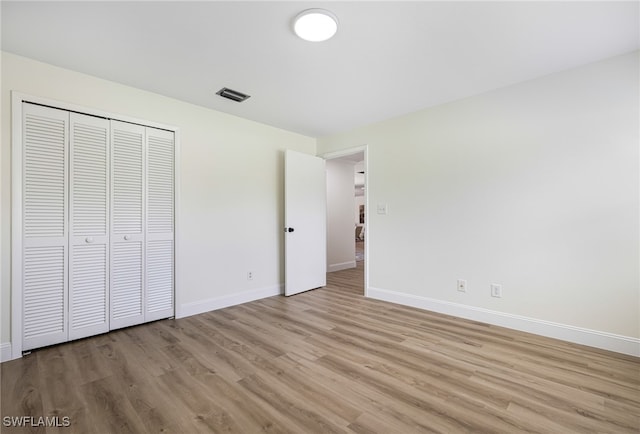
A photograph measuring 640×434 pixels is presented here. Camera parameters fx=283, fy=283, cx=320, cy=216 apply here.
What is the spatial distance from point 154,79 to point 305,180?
2238 mm

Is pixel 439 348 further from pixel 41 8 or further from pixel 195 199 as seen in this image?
pixel 41 8

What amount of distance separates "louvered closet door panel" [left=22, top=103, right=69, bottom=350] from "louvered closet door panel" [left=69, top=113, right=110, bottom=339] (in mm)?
61

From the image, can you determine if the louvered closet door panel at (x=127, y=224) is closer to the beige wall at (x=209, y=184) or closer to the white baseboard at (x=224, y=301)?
the beige wall at (x=209, y=184)

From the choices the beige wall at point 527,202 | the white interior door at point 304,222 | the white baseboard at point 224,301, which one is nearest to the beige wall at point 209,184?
the white baseboard at point 224,301

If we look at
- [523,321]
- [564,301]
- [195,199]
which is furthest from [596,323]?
[195,199]

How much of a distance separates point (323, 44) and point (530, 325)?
3.12 m

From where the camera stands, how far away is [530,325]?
269cm

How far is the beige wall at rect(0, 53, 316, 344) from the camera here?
2.32 metres

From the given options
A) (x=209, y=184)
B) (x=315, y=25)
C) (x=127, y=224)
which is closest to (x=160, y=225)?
(x=127, y=224)

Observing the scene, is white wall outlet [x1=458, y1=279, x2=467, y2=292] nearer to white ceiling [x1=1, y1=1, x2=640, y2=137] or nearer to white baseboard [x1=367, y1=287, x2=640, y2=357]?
white baseboard [x1=367, y1=287, x2=640, y2=357]

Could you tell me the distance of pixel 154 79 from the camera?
270 centimetres

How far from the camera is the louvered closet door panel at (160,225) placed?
3006 millimetres

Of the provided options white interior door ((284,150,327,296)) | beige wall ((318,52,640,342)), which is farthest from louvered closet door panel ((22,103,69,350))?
beige wall ((318,52,640,342))

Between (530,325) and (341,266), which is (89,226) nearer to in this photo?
(530,325)
